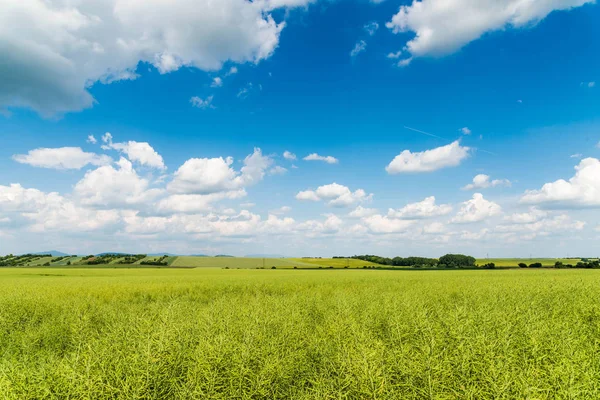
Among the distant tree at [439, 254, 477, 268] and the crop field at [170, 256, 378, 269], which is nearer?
the crop field at [170, 256, 378, 269]

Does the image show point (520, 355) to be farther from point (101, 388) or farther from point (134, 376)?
point (101, 388)

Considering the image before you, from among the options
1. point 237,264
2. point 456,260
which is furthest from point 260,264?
point 456,260

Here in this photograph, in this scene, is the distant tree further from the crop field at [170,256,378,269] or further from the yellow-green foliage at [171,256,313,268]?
the yellow-green foliage at [171,256,313,268]

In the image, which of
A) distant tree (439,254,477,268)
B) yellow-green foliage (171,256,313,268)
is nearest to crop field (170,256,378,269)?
yellow-green foliage (171,256,313,268)

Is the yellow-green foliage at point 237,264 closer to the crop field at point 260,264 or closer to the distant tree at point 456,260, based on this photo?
the crop field at point 260,264

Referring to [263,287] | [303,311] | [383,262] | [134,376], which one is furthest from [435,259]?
[134,376]

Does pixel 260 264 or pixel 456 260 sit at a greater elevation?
pixel 456 260

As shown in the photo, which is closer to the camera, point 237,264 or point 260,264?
point 237,264

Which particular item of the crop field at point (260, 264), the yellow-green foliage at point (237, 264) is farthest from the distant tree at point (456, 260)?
the yellow-green foliage at point (237, 264)

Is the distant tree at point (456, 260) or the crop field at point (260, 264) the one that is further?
the distant tree at point (456, 260)

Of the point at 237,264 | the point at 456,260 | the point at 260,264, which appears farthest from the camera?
the point at 456,260

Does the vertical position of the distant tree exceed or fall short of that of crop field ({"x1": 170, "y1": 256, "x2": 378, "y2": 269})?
it exceeds it

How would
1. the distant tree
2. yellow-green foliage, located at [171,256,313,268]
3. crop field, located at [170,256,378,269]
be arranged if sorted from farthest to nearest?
the distant tree
crop field, located at [170,256,378,269]
yellow-green foliage, located at [171,256,313,268]

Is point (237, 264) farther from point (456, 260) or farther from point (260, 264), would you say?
point (456, 260)
